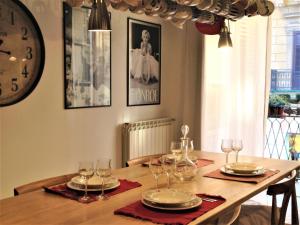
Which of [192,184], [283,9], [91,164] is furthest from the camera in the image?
[283,9]

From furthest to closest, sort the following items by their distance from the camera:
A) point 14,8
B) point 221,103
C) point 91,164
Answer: point 221,103, point 14,8, point 91,164

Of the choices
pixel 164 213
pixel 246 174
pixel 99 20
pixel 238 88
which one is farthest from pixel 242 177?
pixel 238 88

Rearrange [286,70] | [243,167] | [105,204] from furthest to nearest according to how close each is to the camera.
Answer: [286,70]
[243,167]
[105,204]

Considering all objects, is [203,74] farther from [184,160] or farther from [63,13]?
[184,160]

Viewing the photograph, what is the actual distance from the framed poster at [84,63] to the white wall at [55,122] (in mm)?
66

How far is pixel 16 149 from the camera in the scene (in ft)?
9.25

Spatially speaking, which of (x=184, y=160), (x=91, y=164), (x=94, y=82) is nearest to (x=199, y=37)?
(x=94, y=82)

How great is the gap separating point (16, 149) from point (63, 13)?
1.11 meters

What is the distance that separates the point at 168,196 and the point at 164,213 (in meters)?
0.16

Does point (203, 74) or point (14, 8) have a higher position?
point (14, 8)

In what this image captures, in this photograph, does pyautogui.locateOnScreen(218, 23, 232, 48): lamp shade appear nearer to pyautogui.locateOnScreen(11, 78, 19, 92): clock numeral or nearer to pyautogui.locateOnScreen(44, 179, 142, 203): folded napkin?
pyautogui.locateOnScreen(44, 179, 142, 203): folded napkin

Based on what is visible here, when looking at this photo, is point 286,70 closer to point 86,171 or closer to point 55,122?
point 55,122

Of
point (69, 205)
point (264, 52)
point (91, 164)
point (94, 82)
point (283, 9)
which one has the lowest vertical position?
point (69, 205)

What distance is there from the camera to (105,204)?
1.65m
